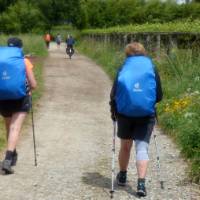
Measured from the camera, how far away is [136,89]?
7.57 metres

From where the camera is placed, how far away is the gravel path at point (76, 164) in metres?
7.98

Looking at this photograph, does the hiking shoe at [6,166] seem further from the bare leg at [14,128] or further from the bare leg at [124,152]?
the bare leg at [124,152]

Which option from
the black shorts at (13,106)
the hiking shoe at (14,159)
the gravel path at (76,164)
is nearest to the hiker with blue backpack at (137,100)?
the gravel path at (76,164)

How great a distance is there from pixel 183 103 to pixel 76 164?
4.04m

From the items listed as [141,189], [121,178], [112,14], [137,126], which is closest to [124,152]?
[121,178]

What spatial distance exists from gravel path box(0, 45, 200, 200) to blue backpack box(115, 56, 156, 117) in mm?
1057

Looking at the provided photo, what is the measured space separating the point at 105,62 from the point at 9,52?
23736 millimetres

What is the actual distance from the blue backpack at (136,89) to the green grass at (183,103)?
1.49 m

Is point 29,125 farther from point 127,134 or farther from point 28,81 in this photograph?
point 127,134

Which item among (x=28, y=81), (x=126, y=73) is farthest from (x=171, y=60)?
(x=126, y=73)

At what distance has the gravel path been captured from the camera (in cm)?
798

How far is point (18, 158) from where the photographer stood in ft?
32.9

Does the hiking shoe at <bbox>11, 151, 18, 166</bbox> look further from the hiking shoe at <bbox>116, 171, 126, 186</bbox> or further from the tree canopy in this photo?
the tree canopy

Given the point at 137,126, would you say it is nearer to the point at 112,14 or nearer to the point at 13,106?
the point at 13,106
